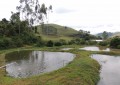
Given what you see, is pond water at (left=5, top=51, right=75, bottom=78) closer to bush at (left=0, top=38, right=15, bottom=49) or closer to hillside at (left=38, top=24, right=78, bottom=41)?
bush at (left=0, top=38, right=15, bottom=49)

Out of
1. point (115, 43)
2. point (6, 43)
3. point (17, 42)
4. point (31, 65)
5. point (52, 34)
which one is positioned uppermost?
point (52, 34)

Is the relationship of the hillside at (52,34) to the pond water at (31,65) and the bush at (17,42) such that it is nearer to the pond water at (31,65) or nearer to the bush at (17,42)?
the bush at (17,42)

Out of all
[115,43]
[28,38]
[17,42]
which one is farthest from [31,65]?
[28,38]

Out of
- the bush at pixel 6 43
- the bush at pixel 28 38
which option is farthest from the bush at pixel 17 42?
the bush at pixel 28 38

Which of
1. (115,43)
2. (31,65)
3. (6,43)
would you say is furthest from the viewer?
(115,43)

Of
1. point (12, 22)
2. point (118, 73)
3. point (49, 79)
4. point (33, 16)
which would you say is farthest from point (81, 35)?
point (49, 79)

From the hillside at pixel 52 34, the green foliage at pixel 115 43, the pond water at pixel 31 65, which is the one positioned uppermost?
the hillside at pixel 52 34

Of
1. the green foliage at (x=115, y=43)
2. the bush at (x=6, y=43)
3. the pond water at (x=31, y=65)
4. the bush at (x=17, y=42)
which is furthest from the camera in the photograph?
the bush at (x=17, y=42)

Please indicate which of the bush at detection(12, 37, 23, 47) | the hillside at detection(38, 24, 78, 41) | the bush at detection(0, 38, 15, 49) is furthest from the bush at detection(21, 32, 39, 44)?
the hillside at detection(38, 24, 78, 41)

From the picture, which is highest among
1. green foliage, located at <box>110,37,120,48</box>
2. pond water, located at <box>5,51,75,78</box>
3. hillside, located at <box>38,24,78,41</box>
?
A: hillside, located at <box>38,24,78,41</box>

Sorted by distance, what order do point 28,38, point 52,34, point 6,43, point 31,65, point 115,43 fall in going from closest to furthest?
1. point 31,65
2. point 6,43
3. point 115,43
4. point 28,38
5. point 52,34

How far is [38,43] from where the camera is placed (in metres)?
86.3

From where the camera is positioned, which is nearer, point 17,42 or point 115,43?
point 115,43

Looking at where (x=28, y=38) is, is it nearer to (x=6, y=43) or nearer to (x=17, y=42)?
(x=17, y=42)
